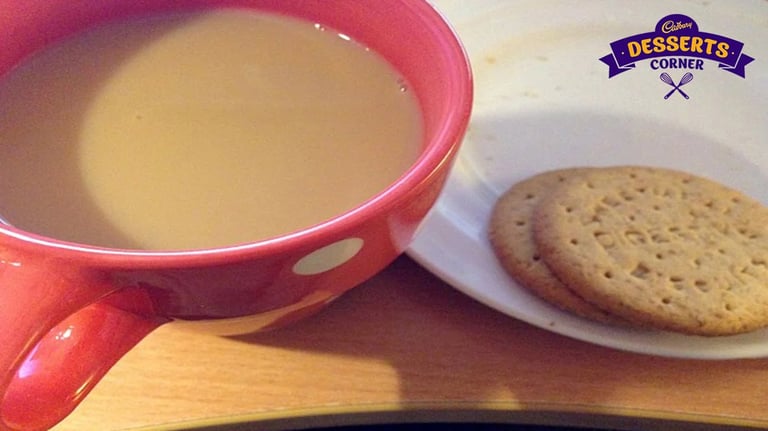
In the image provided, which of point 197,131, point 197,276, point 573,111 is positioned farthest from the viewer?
point 573,111

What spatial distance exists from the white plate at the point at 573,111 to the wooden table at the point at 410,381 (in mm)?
45

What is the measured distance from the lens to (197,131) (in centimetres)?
47

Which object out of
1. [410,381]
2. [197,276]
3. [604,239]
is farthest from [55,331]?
[604,239]

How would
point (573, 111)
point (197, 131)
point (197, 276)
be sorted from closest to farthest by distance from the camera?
point (197, 276), point (197, 131), point (573, 111)

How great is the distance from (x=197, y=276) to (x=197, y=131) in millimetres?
185

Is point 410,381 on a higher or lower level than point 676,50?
lower

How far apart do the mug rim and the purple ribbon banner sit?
1.32 feet

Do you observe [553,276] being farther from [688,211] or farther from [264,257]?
[264,257]

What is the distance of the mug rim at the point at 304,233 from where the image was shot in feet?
0.98

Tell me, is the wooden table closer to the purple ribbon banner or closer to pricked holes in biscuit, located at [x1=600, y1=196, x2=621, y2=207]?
pricked holes in biscuit, located at [x1=600, y1=196, x2=621, y2=207]

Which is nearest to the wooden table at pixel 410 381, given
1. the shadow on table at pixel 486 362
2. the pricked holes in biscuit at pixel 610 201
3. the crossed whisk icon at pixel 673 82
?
the shadow on table at pixel 486 362

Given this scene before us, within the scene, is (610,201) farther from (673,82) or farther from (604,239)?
(673,82)

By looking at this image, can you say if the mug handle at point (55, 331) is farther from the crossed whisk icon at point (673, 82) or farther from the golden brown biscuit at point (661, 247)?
the crossed whisk icon at point (673, 82)

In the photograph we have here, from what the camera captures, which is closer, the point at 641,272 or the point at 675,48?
the point at 641,272
